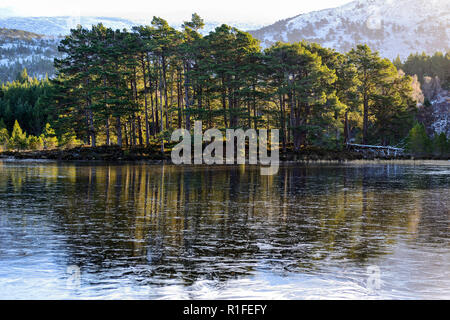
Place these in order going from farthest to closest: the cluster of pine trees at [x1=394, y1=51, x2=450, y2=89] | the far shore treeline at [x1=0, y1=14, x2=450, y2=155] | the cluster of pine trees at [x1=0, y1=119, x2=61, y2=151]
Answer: the cluster of pine trees at [x1=394, y1=51, x2=450, y2=89] < the cluster of pine trees at [x1=0, y1=119, x2=61, y2=151] < the far shore treeline at [x1=0, y1=14, x2=450, y2=155]

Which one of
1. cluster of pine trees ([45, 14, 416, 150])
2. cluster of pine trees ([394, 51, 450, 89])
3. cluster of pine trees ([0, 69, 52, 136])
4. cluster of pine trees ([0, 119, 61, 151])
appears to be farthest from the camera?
cluster of pine trees ([394, 51, 450, 89])

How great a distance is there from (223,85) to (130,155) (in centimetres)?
1468

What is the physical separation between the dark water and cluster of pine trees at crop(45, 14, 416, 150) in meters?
40.0

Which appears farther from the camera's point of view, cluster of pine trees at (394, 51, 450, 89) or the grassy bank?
cluster of pine trees at (394, 51, 450, 89)

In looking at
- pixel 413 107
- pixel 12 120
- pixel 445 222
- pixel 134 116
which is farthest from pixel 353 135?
pixel 445 222

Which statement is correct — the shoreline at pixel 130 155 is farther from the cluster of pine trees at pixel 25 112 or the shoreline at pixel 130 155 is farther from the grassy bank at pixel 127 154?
the cluster of pine trees at pixel 25 112

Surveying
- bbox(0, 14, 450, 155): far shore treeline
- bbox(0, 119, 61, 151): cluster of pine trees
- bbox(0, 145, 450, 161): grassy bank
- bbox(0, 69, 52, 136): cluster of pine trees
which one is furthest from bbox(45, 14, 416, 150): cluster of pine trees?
bbox(0, 69, 52, 136): cluster of pine trees

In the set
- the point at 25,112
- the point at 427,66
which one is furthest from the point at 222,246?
the point at 427,66

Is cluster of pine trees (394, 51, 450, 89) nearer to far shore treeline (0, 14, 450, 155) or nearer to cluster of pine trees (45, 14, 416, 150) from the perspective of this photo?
far shore treeline (0, 14, 450, 155)

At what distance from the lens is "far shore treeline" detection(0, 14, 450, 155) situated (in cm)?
6303

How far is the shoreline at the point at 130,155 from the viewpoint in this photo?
61938 mm

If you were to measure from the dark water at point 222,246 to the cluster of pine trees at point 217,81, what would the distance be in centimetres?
3996
